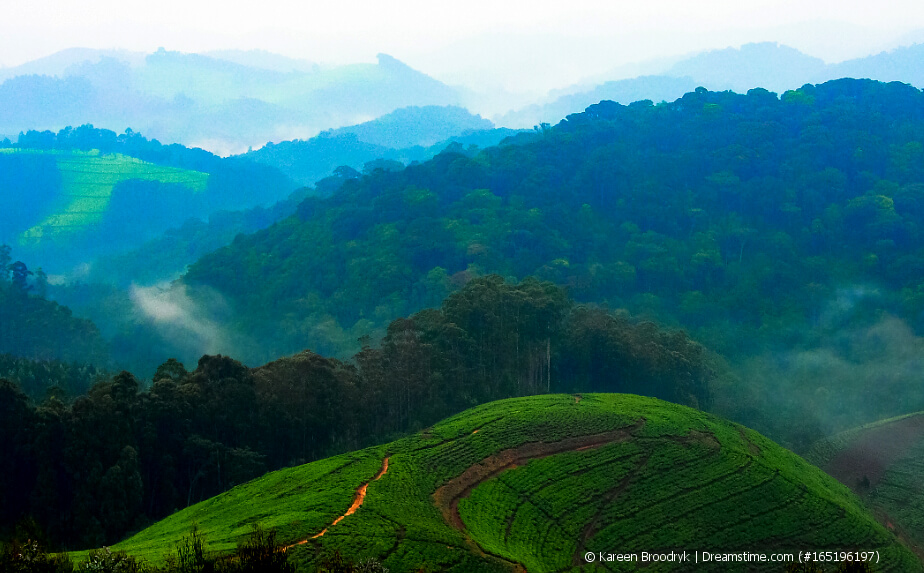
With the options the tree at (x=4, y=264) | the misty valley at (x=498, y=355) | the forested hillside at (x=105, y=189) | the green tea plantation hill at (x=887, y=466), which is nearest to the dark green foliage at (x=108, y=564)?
the misty valley at (x=498, y=355)

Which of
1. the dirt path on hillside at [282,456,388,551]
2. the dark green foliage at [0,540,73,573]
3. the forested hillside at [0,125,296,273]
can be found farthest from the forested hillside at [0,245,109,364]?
the dark green foliage at [0,540,73,573]

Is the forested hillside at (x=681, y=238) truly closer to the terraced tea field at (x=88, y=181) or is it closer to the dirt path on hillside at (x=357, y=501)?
the dirt path on hillside at (x=357, y=501)

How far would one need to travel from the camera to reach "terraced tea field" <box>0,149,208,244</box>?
4877 inches

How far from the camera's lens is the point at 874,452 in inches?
2064

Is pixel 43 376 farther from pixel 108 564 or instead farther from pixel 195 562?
pixel 108 564

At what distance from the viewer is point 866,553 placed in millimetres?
36062

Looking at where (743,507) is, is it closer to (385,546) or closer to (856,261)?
(385,546)

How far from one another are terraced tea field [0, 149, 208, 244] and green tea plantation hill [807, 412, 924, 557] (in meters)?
110

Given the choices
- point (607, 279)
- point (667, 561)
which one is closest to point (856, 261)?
point (607, 279)

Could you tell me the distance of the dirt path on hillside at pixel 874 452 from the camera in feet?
164

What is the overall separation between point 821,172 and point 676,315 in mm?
30264

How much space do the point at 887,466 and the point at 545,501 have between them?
1065 inches

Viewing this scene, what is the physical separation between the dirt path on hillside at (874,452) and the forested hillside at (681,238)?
774cm

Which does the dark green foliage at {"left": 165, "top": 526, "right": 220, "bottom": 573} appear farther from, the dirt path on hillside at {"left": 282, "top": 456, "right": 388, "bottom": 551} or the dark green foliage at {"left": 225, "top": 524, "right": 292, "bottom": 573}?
the dirt path on hillside at {"left": 282, "top": 456, "right": 388, "bottom": 551}
